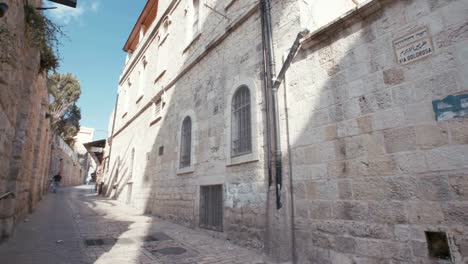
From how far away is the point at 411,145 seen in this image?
9.05ft

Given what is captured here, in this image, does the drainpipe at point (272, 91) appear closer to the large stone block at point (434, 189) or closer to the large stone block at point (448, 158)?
the large stone block at point (434, 189)

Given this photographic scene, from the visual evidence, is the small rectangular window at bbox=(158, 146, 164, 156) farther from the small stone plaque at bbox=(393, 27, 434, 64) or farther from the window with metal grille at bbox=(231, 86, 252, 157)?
the small stone plaque at bbox=(393, 27, 434, 64)

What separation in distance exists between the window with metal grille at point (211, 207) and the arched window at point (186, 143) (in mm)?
1302

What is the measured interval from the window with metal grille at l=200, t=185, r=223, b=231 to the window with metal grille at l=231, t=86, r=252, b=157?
1002mm

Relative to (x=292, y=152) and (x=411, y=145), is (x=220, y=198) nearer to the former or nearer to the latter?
(x=292, y=152)

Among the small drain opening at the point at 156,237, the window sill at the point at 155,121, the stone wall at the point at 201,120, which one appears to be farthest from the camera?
the window sill at the point at 155,121

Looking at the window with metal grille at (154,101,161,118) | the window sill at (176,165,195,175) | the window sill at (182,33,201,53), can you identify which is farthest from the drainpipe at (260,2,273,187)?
the window with metal grille at (154,101,161,118)

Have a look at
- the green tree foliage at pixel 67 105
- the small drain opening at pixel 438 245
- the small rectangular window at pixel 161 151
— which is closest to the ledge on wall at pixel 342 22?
the small drain opening at pixel 438 245

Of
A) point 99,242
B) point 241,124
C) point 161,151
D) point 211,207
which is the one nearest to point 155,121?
A: point 161,151

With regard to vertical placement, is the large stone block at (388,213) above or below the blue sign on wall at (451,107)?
below

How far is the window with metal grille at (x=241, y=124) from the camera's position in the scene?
203 inches

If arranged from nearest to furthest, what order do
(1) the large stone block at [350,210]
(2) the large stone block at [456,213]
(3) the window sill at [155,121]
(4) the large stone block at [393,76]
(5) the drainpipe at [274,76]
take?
(2) the large stone block at [456,213]
(4) the large stone block at [393,76]
(1) the large stone block at [350,210]
(5) the drainpipe at [274,76]
(3) the window sill at [155,121]

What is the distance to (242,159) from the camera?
5.00 metres

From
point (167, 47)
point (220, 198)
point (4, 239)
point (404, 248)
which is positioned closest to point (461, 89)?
point (404, 248)
